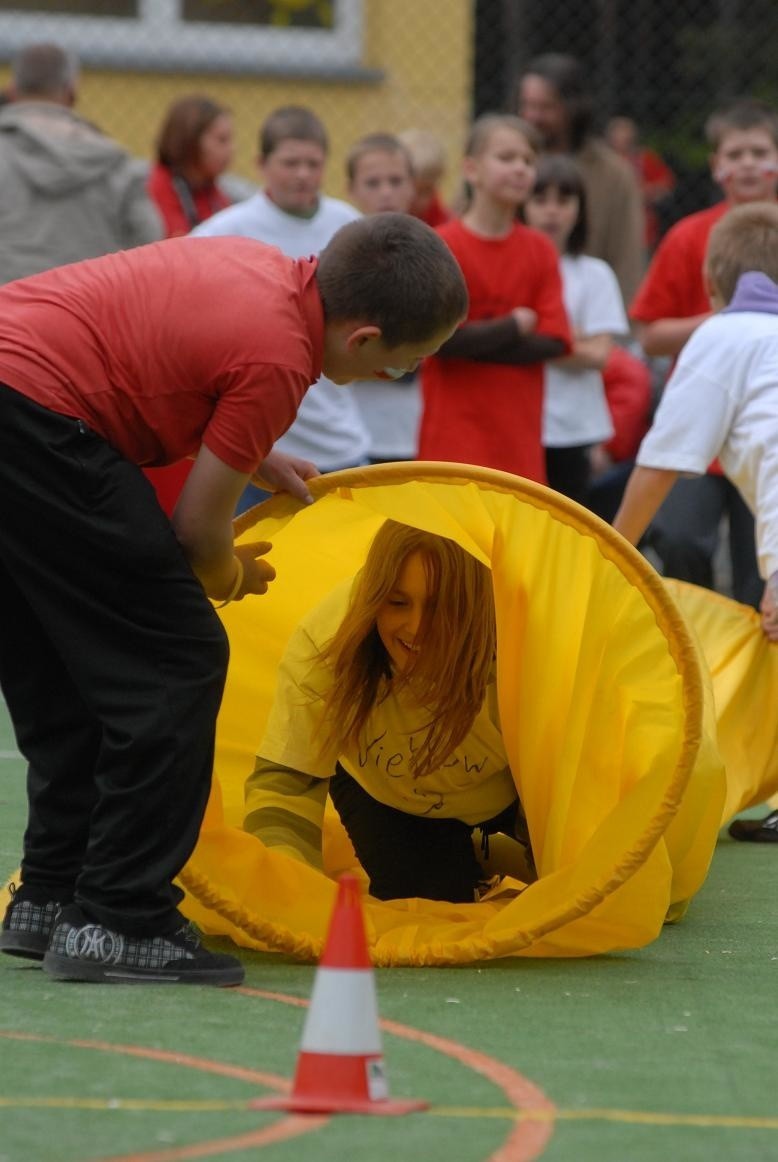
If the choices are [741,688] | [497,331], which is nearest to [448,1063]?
[741,688]

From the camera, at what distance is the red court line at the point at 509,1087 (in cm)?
270

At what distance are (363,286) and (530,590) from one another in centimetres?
110

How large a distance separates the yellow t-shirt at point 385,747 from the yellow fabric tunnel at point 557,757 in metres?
0.17

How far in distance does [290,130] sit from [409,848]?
3385 millimetres

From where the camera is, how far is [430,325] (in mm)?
3559

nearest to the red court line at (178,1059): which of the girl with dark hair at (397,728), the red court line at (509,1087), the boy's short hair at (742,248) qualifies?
the red court line at (509,1087)

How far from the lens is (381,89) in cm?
1154

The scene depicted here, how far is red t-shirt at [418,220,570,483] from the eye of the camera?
716 centimetres

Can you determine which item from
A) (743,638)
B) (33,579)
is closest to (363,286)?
(33,579)

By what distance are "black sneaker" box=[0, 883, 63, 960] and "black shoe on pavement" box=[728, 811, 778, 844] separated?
2.26 meters

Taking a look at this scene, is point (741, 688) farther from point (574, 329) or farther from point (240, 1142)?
point (240, 1142)

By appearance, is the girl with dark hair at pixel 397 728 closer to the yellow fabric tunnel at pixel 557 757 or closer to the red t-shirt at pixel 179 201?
the yellow fabric tunnel at pixel 557 757

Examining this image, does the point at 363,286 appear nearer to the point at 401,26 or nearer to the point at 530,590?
the point at 530,590

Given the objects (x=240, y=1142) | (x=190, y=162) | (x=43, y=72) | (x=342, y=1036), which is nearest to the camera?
(x=240, y=1142)
